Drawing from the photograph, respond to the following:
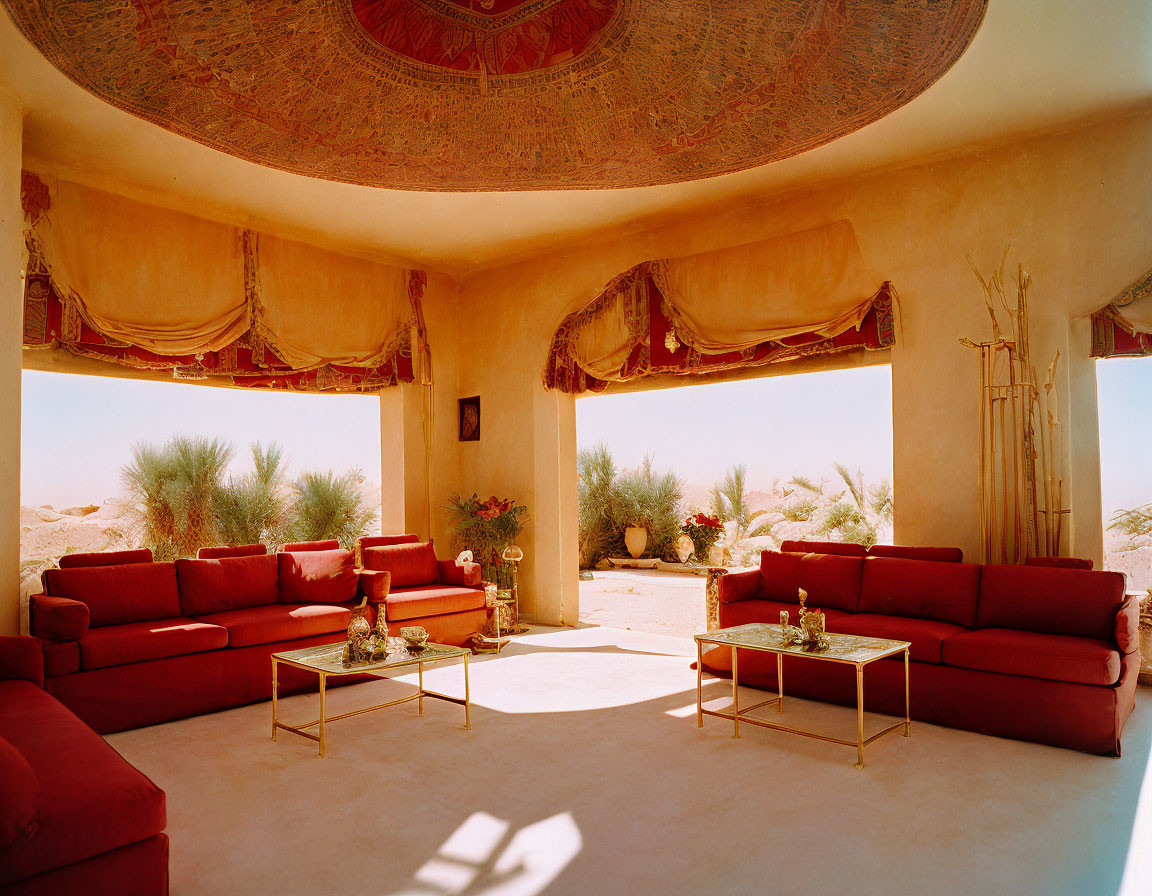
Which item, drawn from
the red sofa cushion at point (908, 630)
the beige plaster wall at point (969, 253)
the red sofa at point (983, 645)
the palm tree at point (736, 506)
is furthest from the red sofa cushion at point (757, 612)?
the palm tree at point (736, 506)

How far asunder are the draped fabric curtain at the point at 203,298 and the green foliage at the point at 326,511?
8.29ft

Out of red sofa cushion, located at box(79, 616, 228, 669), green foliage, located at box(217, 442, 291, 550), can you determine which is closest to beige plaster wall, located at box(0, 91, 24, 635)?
red sofa cushion, located at box(79, 616, 228, 669)

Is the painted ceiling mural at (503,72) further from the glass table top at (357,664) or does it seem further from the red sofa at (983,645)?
the red sofa at (983,645)

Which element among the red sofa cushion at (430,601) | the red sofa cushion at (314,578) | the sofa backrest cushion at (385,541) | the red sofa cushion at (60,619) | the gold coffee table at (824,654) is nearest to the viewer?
the gold coffee table at (824,654)

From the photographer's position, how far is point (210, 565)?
5.27m

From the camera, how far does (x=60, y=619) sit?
4145 mm

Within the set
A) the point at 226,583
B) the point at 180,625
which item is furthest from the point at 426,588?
the point at 180,625

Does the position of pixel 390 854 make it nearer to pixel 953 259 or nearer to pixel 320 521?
pixel 953 259

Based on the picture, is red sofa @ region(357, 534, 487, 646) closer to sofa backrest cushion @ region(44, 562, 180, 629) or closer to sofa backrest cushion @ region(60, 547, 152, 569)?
sofa backrest cushion @ region(44, 562, 180, 629)

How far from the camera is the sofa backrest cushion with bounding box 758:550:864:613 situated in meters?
5.10

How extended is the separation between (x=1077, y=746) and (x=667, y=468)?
908cm

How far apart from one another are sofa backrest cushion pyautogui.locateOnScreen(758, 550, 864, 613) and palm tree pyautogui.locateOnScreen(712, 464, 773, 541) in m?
7.03

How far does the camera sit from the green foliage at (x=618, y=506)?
40.2 ft

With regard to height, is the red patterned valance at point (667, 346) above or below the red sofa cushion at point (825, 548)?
above
